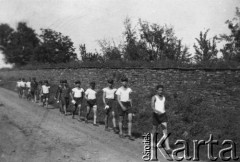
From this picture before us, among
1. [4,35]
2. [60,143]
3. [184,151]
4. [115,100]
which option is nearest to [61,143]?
[60,143]

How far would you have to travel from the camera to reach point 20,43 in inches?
2805

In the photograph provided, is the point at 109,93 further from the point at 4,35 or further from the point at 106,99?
the point at 4,35

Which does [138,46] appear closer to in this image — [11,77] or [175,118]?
[175,118]

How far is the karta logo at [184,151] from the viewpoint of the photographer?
24.9ft

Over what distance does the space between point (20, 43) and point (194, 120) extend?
218 feet

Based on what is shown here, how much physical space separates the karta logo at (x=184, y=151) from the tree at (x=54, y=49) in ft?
127

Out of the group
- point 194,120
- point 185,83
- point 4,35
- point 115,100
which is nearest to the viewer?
point 194,120

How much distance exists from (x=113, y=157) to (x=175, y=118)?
5.05 metres

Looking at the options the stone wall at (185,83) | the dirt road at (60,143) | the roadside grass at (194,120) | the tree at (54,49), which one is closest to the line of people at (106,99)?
the dirt road at (60,143)

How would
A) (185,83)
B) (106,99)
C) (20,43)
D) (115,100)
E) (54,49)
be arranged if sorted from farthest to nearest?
1. (20,43)
2. (54,49)
3. (185,83)
4. (115,100)
5. (106,99)

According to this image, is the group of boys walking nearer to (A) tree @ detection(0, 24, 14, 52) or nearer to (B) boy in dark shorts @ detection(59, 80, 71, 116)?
(B) boy in dark shorts @ detection(59, 80, 71, 116)

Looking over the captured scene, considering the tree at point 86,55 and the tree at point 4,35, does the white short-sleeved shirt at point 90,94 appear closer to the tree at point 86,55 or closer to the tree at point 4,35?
the tree at point 86,55

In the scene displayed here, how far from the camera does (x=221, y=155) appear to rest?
7.81 metres

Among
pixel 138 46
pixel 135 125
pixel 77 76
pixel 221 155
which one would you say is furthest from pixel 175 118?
pixel 138 46
